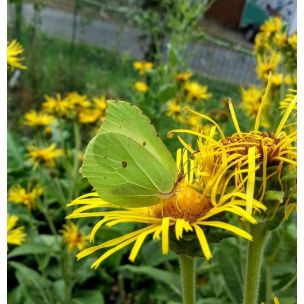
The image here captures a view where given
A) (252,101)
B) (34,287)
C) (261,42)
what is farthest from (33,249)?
(261,42)

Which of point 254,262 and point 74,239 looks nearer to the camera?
point 254,262

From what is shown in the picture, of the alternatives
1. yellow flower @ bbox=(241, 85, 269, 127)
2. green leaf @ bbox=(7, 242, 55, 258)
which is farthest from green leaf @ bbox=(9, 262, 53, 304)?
yellow flower @ bbox=(241, 85, 269, 127)

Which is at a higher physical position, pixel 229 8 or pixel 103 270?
pixel 229 8

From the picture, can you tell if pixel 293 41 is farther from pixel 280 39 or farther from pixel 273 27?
pixel 273 27

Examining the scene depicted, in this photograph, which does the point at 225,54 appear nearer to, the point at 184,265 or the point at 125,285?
the point at 125,285

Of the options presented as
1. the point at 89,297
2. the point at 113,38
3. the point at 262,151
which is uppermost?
the point at 113,38

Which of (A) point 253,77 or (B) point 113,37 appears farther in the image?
(B) point 113,37

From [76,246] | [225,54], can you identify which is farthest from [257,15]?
[225,54]
